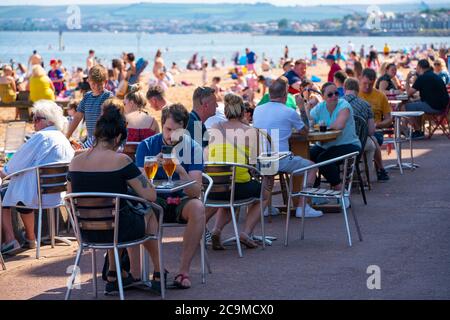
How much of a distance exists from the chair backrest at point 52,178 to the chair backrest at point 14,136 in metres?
4.01

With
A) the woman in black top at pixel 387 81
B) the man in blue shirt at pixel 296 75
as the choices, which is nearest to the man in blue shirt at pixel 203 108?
the man in blue shirt at pixel 296 75

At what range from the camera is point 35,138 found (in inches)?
296

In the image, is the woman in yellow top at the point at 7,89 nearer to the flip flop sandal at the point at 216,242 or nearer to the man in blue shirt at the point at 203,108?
the man in blue shirt at the point at 203,108

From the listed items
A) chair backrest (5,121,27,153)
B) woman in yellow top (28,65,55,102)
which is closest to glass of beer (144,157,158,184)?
chair backrest (5,121,27,153)

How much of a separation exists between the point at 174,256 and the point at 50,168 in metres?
1.20

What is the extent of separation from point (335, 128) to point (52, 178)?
2968mm

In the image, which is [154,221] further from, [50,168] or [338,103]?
[338,103]

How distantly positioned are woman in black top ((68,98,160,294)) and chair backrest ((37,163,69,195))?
1.67 metres

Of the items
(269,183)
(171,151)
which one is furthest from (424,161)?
(171,151)

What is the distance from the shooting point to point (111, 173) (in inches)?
220

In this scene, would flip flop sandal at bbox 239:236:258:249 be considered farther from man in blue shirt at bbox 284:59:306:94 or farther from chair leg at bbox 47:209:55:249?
man in blue shirt at bbox 284:59:306:94

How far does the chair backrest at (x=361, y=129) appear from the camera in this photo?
958 centimetres

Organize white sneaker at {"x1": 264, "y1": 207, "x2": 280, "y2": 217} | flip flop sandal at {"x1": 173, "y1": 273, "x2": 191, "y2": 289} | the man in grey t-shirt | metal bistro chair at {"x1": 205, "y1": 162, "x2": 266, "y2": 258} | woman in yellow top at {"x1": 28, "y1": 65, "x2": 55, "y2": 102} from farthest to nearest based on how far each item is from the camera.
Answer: woman in yellow top at {"x1": 28, "y1": 65, "x2": 55, "y2": 102}
white sneaker at {"x1": 264, "y1": 207, "x2": 280, "y2": 217}
the man in grey t-shirt
metal bistro chair at {"x1": 205, "y1": 162, "x2": 266, "y2": 258}
flip flop sandal at {"x1": 173, "y1": 273, "x2": 191, "y2": 289}

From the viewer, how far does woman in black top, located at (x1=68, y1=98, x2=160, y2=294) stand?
5.59 meters
